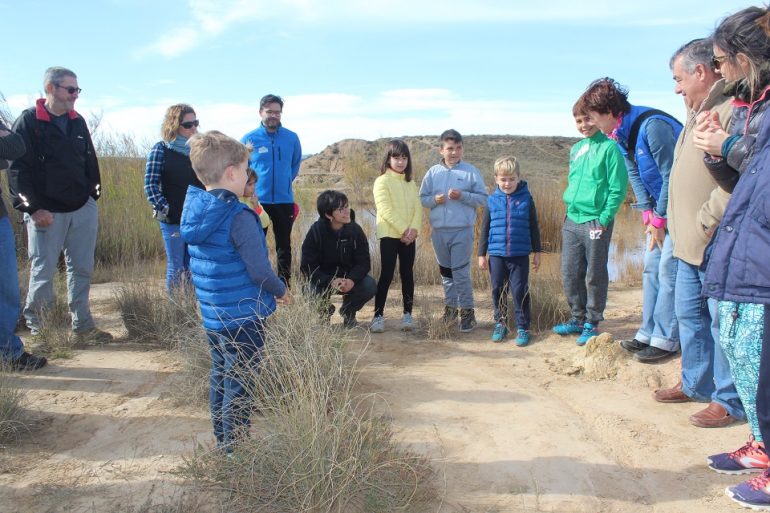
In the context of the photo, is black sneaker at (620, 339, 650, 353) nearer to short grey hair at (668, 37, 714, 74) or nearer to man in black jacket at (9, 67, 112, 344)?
short grey hair at (668, 37, 714, 74)

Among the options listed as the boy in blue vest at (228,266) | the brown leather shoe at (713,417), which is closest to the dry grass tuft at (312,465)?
the boy in blue vest at (228,266)

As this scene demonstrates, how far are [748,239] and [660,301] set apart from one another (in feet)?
6.08

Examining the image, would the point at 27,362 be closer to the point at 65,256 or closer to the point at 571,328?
the point at 65,256

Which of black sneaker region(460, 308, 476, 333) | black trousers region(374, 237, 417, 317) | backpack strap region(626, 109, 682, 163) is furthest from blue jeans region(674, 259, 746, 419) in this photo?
black trousers region(374, 237, 417, 317)

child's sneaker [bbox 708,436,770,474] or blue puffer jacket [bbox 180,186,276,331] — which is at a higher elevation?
blue puffer jacket [bbox 180,186,276,331]

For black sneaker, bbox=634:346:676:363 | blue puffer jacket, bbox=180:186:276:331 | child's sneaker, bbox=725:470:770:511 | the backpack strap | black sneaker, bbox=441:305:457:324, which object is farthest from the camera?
black sneaker, bbox=441:305:457:324

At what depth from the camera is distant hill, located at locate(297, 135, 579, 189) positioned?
11273 mm

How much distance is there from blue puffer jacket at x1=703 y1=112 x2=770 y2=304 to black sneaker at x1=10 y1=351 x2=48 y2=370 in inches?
169

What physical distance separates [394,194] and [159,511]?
Answer: 3.41m

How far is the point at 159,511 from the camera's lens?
2.60m

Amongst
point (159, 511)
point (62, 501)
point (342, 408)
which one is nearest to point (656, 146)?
point (342, 408)

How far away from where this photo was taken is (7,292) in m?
4.24

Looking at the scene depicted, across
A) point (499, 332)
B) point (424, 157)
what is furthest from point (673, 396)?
point (424, 157)

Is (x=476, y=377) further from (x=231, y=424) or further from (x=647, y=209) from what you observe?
(x=231, y=424)
